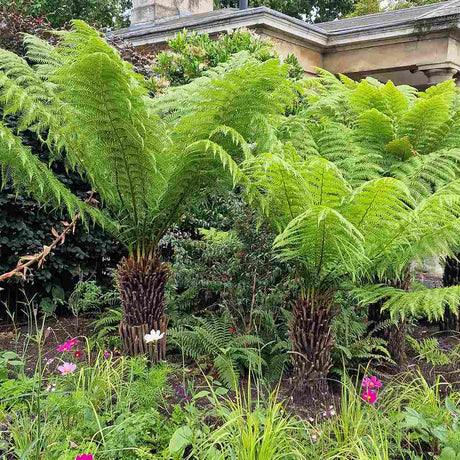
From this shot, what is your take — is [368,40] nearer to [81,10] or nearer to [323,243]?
[323,243]

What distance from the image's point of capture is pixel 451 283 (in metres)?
4.26

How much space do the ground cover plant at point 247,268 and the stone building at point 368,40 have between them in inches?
181

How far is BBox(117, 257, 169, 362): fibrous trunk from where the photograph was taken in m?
3.23

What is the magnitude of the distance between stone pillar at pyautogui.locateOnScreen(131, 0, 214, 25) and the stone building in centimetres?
116

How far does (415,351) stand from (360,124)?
1.58 metres

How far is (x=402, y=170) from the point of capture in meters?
3.54

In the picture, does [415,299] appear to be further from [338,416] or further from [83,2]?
[83,2]

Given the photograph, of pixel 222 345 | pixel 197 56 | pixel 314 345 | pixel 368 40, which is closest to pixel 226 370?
pixel 222 345

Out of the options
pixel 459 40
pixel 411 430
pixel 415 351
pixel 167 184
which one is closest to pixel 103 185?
pixel 167 184

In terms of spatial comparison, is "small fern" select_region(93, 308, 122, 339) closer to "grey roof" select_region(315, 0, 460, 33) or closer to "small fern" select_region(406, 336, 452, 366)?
"small fern" select_region(406, 336, 452, 366)

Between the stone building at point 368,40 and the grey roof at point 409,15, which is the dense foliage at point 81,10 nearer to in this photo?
the stone building at point 368,40

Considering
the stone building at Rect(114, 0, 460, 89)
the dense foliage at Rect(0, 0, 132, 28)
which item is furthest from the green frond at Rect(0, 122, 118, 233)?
the dense foliage at Rect(0, 0, 132, 28)

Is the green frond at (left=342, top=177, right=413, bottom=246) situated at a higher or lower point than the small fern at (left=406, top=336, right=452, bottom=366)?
higher

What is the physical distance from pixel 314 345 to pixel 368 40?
6958mm
